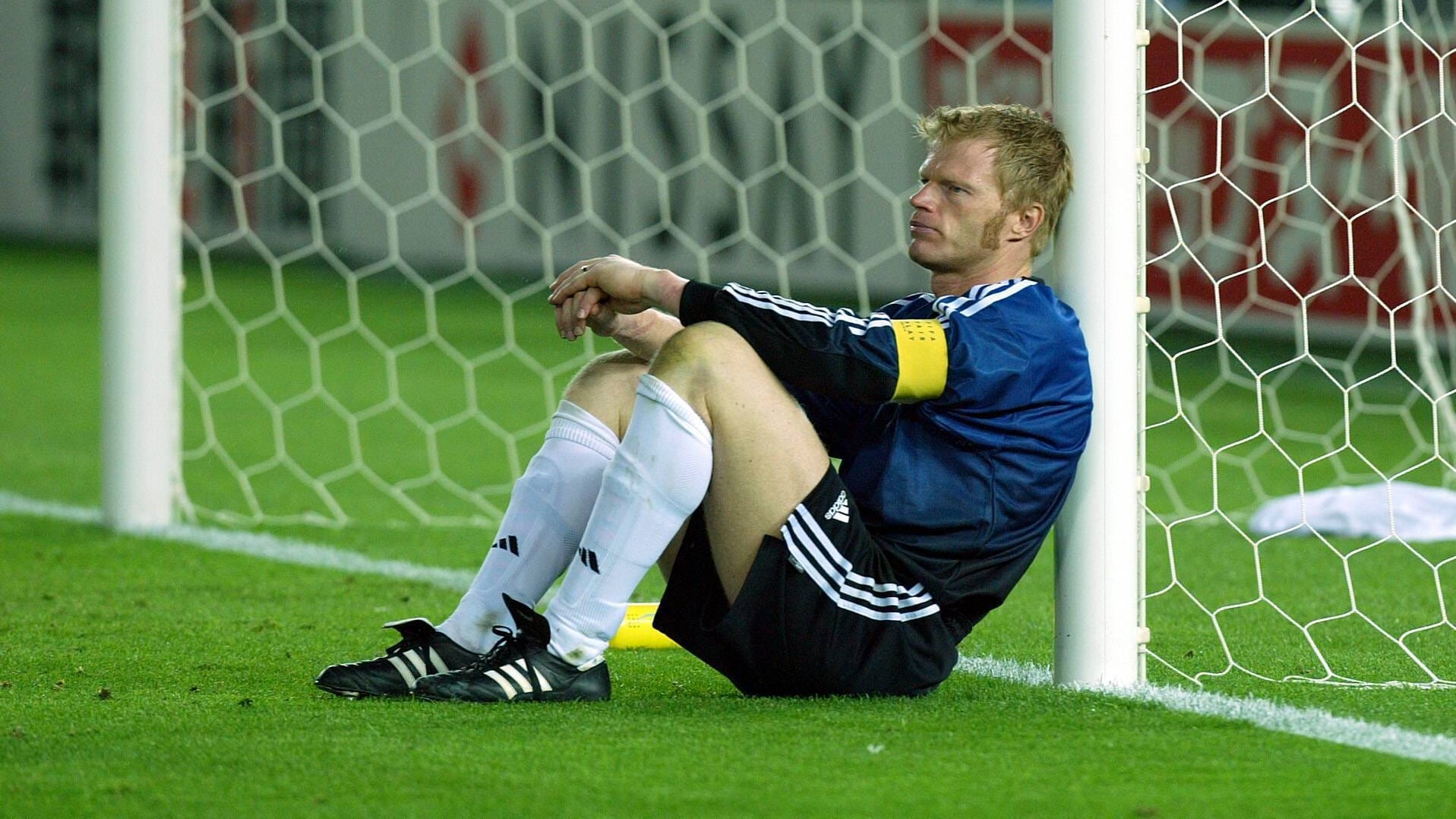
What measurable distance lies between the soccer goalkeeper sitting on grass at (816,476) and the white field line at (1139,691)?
31 centimetres

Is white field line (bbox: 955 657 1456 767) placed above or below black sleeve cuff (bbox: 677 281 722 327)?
below

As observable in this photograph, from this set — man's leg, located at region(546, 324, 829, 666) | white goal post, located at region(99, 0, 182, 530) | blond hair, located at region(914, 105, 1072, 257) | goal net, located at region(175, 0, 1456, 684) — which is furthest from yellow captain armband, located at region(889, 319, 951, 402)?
white goal post, located at region(99, 0, 182, 530)

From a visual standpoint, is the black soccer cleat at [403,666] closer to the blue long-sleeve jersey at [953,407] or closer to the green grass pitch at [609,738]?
the green grass pitch at [609,738]

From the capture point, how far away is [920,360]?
248 centimetres

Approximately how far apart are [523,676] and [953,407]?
69cm

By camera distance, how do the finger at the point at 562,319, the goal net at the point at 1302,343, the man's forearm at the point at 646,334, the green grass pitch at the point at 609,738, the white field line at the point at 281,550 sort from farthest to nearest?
the white field line at the point at 281,550 < the goal net at the point at 1302,343 < the man's forearm at the point at 646,334 < the finger at the point at 562,319 < the green grass pitch at the point at 609,738

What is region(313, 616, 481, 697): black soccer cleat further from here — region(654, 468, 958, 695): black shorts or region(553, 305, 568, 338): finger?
region(553, 305, 568, 338): finger

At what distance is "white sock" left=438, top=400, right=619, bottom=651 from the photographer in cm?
276

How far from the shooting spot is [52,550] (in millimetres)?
4277

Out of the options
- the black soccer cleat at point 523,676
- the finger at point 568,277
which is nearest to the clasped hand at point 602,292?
the finger at point 568,277

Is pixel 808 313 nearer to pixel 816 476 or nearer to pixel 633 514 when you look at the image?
pixel 816 476

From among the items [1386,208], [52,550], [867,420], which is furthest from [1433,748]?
[1386,208]

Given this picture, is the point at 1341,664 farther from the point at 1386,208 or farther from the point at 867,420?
the point at 1386,208

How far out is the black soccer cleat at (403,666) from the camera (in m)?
2.68
